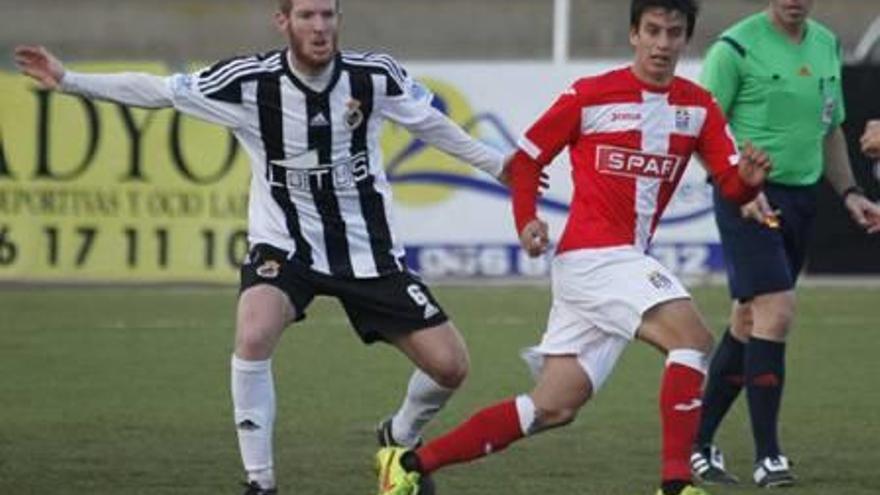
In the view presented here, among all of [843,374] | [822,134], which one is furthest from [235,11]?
[822,134]

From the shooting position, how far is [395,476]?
978 cm

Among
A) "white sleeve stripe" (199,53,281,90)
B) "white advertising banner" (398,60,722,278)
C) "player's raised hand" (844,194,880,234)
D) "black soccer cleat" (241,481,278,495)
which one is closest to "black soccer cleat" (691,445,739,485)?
"player's raised hand" (844,194,880,234)

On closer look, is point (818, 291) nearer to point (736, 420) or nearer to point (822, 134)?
point (736, 420)

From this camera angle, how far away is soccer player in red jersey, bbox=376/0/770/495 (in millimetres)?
9586

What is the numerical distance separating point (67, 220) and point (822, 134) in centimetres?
901

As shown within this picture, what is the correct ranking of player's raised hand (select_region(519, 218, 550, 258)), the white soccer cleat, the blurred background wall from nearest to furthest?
player's raised hand (select_region(519, 218, 550, 258)) → the white soccer cleat → the blurred background wall

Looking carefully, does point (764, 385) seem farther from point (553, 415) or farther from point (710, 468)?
point (553, 415)

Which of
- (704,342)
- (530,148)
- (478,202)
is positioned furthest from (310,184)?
(478,202)

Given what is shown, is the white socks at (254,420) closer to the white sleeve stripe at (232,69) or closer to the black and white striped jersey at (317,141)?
the black and white striped jersey at (317,141)

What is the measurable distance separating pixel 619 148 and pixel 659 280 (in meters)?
0.52

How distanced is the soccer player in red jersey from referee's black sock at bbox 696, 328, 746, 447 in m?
1.62

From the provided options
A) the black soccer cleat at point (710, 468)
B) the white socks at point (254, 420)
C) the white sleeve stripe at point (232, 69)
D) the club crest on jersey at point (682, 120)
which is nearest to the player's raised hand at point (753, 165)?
the club crest on jersey at point (682, 120)

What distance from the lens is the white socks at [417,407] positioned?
10.4 meters

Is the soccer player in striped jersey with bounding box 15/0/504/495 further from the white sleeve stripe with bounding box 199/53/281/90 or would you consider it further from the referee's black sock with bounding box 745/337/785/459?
the referee's black sock with bounding box 745/337/785/459
